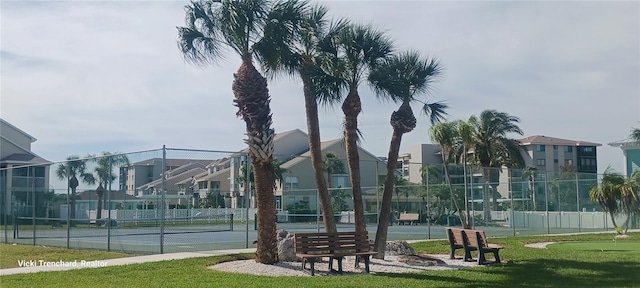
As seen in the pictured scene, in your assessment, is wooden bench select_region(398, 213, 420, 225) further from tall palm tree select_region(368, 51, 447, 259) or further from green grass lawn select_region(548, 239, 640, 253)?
tall palm tree select_region(368, 51, 447, 259)

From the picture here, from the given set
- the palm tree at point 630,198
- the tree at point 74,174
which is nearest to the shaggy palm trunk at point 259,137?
the tree at point 74,174

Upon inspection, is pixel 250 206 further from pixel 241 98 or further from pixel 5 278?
pixel 5 278

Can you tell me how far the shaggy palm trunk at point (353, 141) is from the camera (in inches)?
619

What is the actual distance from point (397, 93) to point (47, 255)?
406 inches

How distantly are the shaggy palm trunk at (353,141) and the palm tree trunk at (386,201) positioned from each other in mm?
417

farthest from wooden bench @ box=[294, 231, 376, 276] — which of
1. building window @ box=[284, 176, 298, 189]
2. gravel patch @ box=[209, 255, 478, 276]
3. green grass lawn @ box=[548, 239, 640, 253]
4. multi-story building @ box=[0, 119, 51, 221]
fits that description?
building window @ box=[284, 176, 298, 189]

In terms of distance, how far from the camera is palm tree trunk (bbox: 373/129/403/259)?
624 inches

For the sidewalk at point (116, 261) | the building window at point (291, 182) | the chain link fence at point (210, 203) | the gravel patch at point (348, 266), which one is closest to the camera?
the gravel patch at point (348, 266)

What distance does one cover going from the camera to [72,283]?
12094mm

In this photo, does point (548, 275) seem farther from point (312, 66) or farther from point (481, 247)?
point (312, 66)

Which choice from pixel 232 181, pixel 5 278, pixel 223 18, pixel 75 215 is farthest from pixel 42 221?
pixel 223 18

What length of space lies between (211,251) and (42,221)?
870 cm

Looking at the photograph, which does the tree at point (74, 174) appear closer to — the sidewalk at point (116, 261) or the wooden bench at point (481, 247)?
the sidewalk at point (116, 261)

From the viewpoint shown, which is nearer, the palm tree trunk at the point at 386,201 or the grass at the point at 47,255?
the palm tree trunk at the point at 386,201
